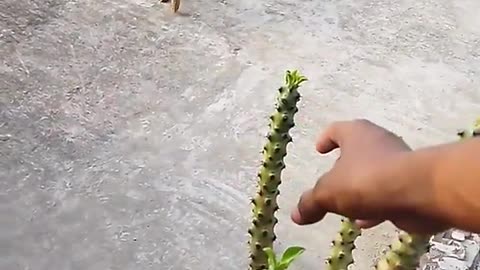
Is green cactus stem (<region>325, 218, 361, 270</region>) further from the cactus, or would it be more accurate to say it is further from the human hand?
the human hand

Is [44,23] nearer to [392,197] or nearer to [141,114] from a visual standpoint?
[141,114]

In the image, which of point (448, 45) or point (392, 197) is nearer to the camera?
point (392, 197)

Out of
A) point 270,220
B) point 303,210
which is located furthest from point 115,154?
point 303,210

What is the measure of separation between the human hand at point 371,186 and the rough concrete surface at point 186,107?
1.37m

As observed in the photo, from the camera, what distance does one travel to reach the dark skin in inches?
25.5

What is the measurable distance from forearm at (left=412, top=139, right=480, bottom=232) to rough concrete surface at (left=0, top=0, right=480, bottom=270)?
154cm

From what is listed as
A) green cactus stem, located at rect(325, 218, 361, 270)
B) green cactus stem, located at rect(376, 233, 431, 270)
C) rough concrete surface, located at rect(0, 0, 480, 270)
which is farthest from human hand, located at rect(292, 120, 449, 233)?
rough concrete surface, located at rect(0, 0, 480, 270)

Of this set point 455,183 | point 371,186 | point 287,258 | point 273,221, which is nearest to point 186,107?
point 273,221

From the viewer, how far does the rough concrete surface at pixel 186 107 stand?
7.35 ft

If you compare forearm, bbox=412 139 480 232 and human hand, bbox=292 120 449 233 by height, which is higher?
forearm, bbox=412 139 480 232

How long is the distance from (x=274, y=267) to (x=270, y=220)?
0.14m

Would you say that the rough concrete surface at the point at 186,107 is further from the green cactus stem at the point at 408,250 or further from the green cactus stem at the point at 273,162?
the green cactus stem at the point at 408,250

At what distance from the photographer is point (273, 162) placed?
51.7 inches

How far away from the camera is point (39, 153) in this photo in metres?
2.44
